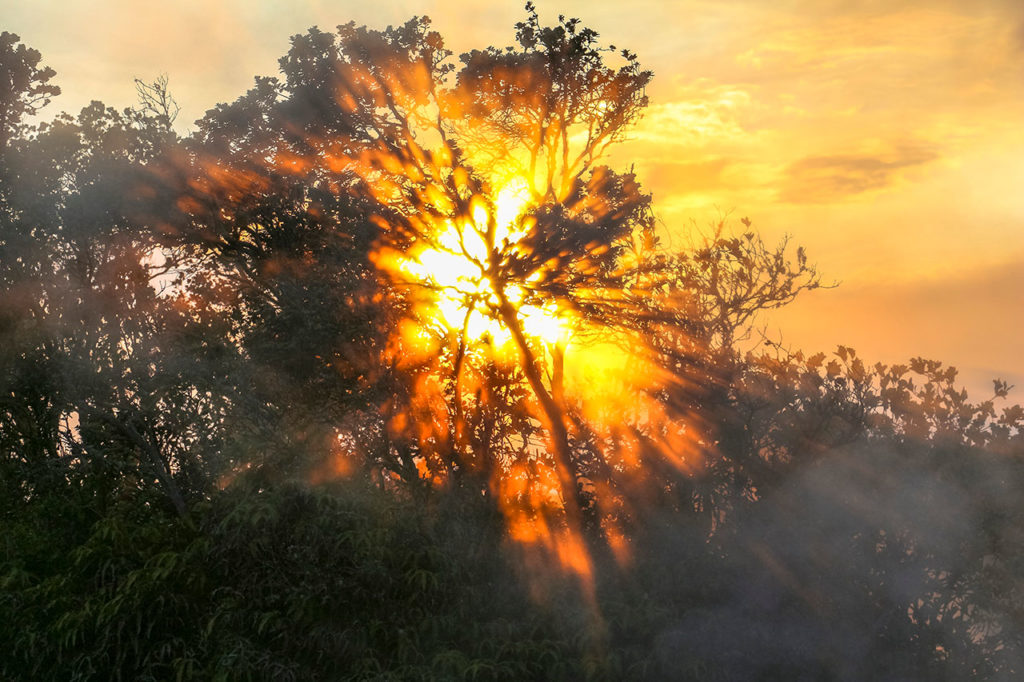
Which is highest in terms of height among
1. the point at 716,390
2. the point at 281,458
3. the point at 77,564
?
the point at 716,390

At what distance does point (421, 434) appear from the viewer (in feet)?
60.6

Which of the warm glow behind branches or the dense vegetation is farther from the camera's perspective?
the warm glow behind branches

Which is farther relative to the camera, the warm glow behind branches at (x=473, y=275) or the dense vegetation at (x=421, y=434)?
the warm glow behind branches at (x=473, y=275)

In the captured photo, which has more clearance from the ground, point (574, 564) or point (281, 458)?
point (281, 458)

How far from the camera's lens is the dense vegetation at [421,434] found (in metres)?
14.1

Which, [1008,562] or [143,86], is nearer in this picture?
[1008,562]

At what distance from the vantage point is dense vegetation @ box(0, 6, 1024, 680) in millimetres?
14117

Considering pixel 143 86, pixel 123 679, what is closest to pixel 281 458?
pixel 123 679

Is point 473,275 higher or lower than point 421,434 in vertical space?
higher

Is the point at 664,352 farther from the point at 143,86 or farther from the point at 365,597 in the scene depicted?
the point at 143,86

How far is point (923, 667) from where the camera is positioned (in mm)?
16125

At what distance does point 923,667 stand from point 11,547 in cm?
1445

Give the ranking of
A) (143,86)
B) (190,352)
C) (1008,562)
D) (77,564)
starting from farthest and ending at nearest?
(143,86)
(190,352)
(1008,562)
(77,564)

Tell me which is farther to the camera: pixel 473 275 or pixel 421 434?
pixel 473 275
